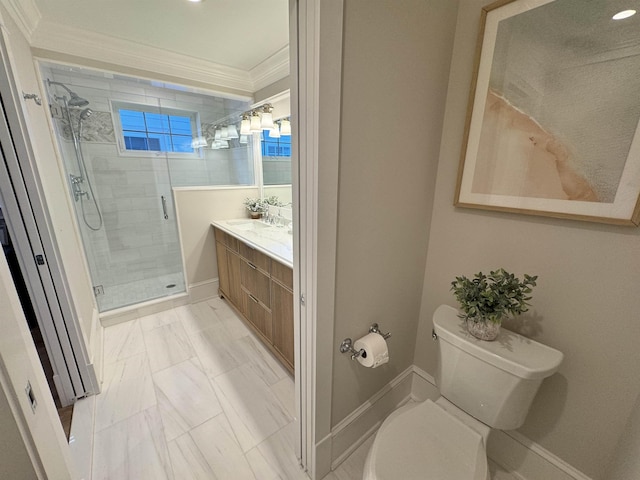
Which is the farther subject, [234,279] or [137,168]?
[137,168]

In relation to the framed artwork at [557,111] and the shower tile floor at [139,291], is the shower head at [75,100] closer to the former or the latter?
the shower tile floor at [139,291]

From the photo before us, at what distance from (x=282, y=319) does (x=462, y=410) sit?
109cm

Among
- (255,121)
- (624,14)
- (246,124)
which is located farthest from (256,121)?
(624,14)

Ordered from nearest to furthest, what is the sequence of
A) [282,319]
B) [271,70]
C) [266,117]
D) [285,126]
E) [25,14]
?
1. [25,14]
2. [282,319]
3. [271,70]
4. [266,117]
5. [285,126]

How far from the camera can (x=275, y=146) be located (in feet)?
8.65

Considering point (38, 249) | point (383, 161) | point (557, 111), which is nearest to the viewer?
point (557, 111)

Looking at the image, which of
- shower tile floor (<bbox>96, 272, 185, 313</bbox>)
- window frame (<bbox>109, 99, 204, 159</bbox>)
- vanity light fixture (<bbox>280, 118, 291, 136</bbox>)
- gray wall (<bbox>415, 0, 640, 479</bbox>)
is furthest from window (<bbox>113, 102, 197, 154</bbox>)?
gray wall (<bbox>415, 0, 640, 479</bbox>)

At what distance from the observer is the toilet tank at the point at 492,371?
36.9 inches

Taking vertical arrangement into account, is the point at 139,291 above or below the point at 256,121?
below

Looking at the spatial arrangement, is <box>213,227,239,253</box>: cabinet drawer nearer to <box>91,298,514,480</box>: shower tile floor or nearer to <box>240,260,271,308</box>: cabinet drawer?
<box>240,260,271,308</box>: cabinet drawer

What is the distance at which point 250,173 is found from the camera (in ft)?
9.62

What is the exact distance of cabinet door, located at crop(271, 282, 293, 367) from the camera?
1.63 meters

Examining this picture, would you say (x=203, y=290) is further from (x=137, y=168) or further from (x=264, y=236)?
(x=137, y=168)

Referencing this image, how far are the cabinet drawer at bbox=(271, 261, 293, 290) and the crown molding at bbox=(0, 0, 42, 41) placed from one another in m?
1.92
